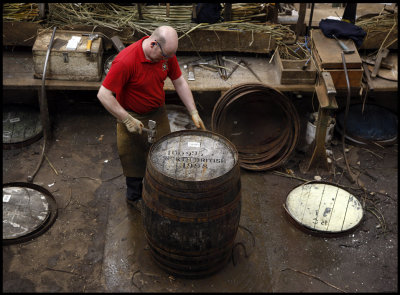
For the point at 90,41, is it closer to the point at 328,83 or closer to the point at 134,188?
the point at 134,188

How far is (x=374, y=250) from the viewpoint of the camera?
415 centimetres

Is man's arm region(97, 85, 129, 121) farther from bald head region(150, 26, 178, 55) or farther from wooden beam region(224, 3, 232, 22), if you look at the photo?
wooden beam region(224, 3, 232, 22)

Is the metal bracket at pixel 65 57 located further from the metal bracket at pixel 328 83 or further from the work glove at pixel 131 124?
the metal bracket at pixel 328 83

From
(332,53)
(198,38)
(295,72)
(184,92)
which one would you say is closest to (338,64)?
(332,53)

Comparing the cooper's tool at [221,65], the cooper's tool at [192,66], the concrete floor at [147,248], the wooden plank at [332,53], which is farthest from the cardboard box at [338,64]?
the cooper's tool at [192,66]

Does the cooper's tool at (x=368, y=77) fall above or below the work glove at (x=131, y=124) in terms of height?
below

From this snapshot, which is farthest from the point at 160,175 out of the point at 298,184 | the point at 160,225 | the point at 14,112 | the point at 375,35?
the point at 375,35

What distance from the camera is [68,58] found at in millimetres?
5027

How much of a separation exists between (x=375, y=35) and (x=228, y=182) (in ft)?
11.8

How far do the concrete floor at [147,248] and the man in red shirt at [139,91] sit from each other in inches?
21.4

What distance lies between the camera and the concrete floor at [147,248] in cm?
373

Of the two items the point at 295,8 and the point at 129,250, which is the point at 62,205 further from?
the point at 295,8

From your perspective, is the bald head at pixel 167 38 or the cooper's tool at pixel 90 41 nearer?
the bald head at pixel 167 38

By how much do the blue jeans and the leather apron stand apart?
109 millimetres
